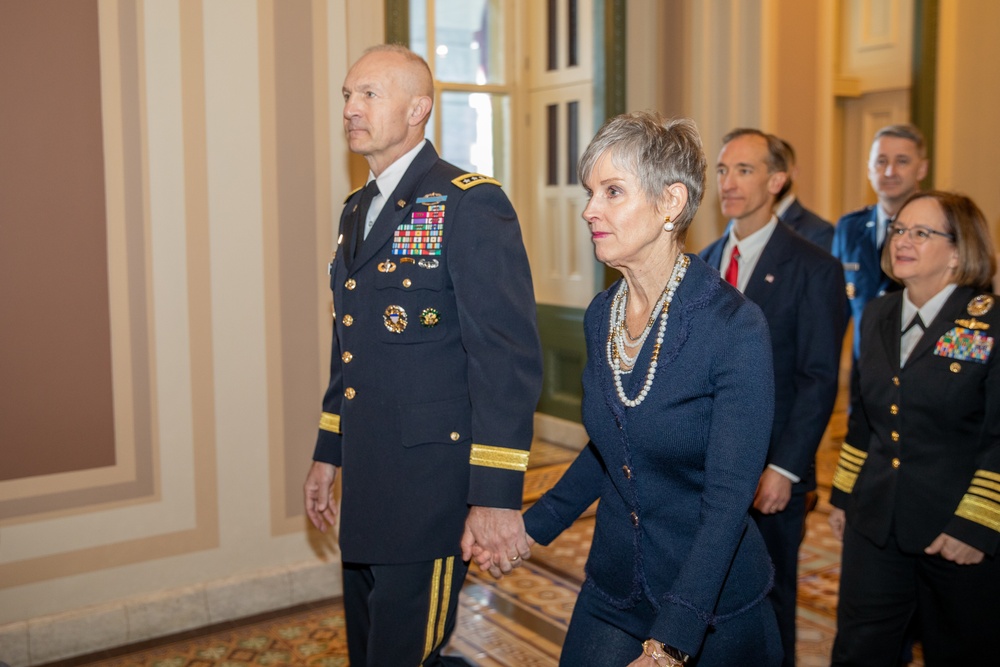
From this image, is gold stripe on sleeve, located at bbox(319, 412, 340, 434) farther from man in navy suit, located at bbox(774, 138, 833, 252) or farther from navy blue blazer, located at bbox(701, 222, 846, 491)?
man in navy suit, located at bbox(774, 138, 833, 252)

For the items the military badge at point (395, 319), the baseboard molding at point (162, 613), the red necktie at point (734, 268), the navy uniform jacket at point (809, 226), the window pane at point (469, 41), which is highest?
the window pane at point (469, 41)

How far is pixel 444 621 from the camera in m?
2.25

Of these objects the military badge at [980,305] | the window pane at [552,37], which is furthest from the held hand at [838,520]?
the window pane at [552,37]

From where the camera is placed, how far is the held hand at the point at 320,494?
2514 mm

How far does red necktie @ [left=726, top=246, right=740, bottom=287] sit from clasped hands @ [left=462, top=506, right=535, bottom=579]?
1298mm

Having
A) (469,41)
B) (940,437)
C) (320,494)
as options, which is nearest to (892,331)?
(940,437)

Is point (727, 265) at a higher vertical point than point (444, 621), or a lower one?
higher

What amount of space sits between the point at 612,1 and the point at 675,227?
3.78 metres

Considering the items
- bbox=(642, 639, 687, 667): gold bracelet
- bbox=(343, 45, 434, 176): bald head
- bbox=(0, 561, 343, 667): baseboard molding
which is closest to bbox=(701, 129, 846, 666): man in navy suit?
bbox=(343, 45, 434, 176): bald head

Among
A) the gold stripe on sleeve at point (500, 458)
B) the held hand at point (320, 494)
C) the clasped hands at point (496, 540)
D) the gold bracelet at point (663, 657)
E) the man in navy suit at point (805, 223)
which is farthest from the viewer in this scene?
the man in navy suit at point (805, 223)

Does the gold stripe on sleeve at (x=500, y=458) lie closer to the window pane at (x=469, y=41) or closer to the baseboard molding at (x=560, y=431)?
the baseboard molding at (x=560, y=431)

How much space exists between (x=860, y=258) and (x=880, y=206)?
0.80 feet

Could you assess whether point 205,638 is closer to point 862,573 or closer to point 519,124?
point 862,573

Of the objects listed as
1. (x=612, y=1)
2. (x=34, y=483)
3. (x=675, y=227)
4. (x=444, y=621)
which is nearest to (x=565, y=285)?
(x=612, y=1)
